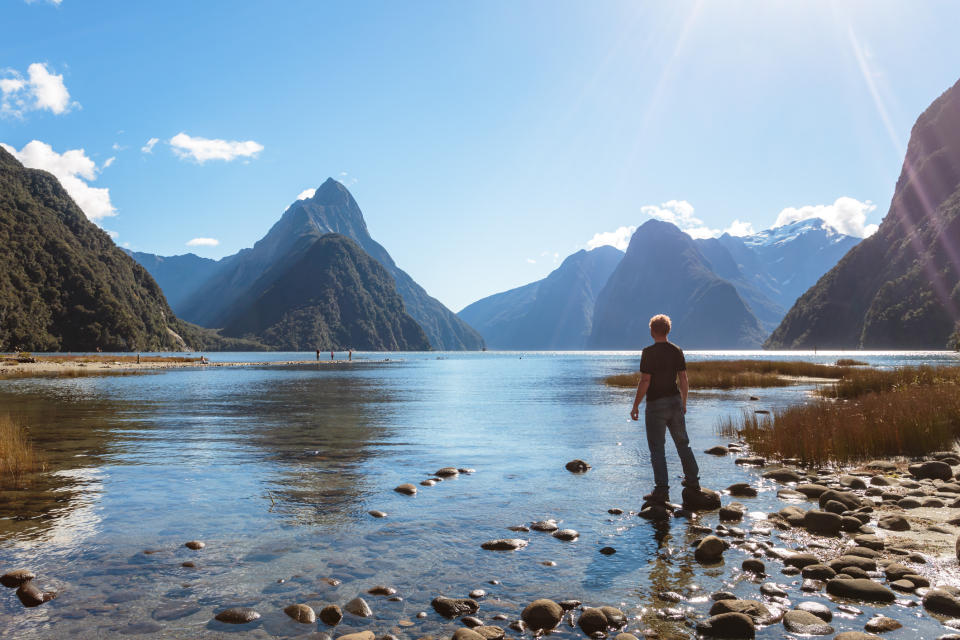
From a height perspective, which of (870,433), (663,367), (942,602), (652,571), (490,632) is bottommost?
(652,571)

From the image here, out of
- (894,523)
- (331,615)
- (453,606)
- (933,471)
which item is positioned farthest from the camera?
(933,471)

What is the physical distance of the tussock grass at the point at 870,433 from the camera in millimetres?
16906

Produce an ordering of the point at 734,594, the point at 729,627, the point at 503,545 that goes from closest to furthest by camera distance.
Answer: the point at 729,627 → the point at 734,594 → the point at 503,545

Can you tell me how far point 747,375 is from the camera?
5644cm

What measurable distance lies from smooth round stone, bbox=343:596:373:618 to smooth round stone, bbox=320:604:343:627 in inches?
7.0

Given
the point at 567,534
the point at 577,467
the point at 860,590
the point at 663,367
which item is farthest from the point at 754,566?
the point at 577,467

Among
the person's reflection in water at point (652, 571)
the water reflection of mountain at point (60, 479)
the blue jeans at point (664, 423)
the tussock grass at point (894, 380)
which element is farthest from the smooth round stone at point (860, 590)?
the tussock grass at point (894, 380)

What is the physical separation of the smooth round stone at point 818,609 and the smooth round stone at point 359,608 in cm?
533

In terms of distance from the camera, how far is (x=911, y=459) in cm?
1627

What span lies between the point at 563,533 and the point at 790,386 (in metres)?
49.5

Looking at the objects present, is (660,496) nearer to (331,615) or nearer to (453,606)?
(453,606)

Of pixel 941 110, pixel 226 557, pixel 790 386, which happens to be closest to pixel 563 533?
pixel 226 557

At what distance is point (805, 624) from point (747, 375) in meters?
55.4

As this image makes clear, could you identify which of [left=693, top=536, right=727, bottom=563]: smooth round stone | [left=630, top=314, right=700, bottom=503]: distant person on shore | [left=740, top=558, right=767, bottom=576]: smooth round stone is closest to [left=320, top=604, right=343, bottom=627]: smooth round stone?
[left=693, top=536, right=727, bottom=563]: smooth round stone
